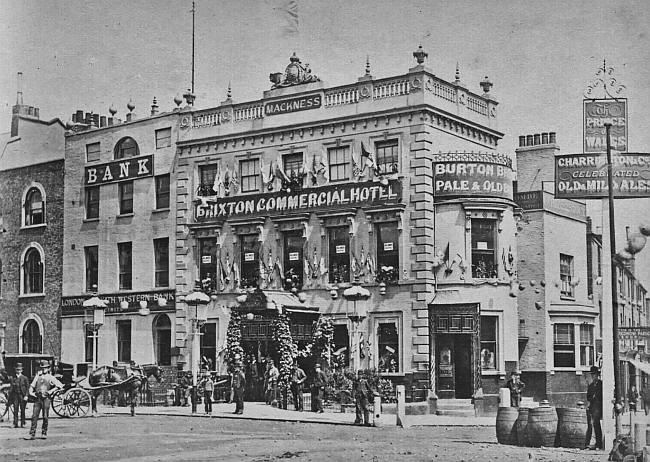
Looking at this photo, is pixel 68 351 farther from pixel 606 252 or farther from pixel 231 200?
pixel 606 252

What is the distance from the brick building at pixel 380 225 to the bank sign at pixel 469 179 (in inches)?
1.3

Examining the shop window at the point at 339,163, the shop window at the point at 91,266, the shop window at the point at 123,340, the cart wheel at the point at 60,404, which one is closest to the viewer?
the cart wheel at the point at 60,404

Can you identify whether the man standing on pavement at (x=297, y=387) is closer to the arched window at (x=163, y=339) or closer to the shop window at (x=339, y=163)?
the shop window at (x=339, y=163)

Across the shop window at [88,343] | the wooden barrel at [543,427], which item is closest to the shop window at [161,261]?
the shop window at [88,343]

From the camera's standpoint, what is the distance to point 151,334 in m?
33.2

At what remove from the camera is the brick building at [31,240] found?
30734 millimetres

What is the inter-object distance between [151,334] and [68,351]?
3171 mm

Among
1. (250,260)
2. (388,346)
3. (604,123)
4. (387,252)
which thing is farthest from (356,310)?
(604,123)

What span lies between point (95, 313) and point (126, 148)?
555 cm

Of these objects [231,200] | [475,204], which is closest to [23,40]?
[231,200]

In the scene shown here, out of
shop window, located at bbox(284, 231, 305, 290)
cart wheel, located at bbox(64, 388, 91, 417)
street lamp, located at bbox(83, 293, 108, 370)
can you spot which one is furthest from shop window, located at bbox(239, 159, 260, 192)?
cart wheel, located at bbox(64, 388, 91, 417)

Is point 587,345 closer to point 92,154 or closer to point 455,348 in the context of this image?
point 455,348

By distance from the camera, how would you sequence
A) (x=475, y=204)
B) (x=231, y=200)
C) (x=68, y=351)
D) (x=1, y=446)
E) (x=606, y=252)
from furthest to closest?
(x=68, y=351)
(x=231, y=200)
(x=475, y=204)
(x=1, y=446)
(x=606, y=252)

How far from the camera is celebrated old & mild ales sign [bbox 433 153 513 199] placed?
27.8 m
